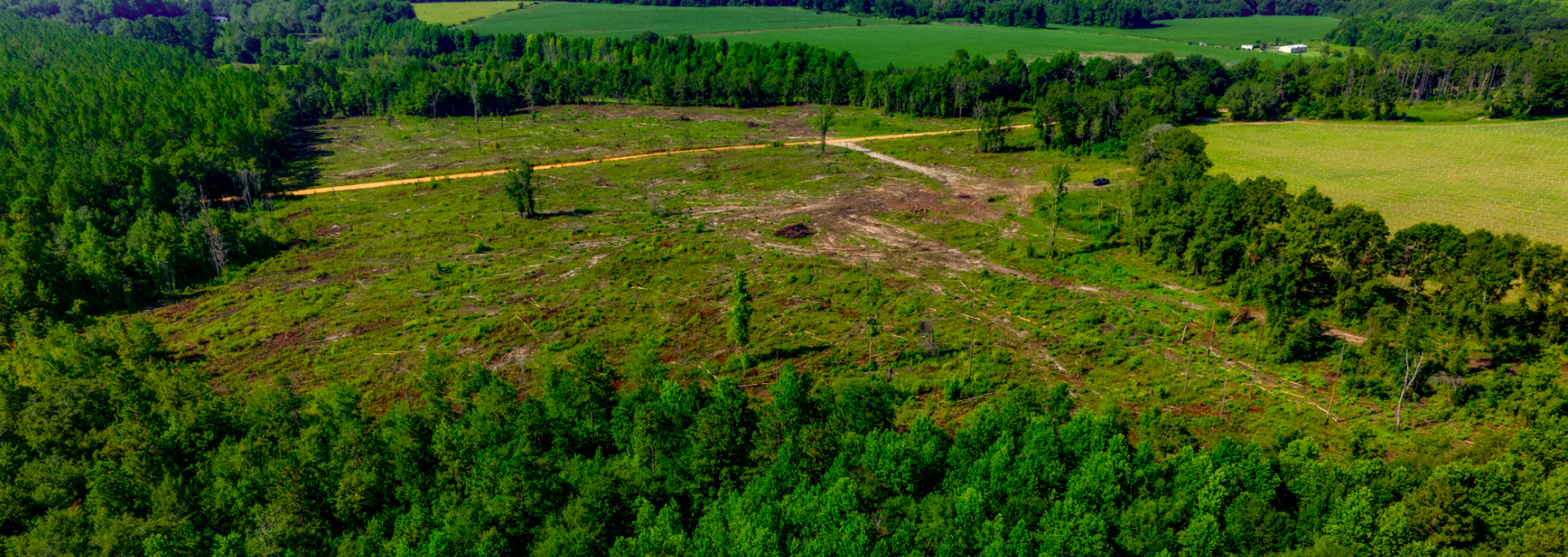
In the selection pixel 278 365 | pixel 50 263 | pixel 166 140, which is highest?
pixel 166 140

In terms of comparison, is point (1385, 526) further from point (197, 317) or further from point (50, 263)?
point (50, 263)

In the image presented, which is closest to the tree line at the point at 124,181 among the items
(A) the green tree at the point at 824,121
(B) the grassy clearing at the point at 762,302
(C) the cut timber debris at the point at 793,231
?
(B) the grassy clearing at the point at 762,302

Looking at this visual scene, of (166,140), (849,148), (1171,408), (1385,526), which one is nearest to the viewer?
(1385,526)

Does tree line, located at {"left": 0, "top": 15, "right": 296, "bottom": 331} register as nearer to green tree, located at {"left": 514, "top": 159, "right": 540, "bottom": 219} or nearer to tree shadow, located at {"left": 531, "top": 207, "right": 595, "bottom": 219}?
green tree, located at {"left": 514, "top": 159, "right": 540, "bottom": 219}

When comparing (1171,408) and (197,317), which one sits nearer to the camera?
(1171,408)

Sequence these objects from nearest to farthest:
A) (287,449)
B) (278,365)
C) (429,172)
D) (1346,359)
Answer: (287,449)
(1346,359)
(278,365)
(429,172)

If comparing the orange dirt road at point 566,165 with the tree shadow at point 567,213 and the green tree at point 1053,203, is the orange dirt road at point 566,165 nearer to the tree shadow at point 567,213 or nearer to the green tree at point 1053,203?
the tree shadow at point 567,213

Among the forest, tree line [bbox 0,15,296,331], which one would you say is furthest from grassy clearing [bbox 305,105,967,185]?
the forest

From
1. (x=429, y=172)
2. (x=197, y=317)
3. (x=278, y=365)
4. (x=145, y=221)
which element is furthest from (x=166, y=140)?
(x=278, y=365)
